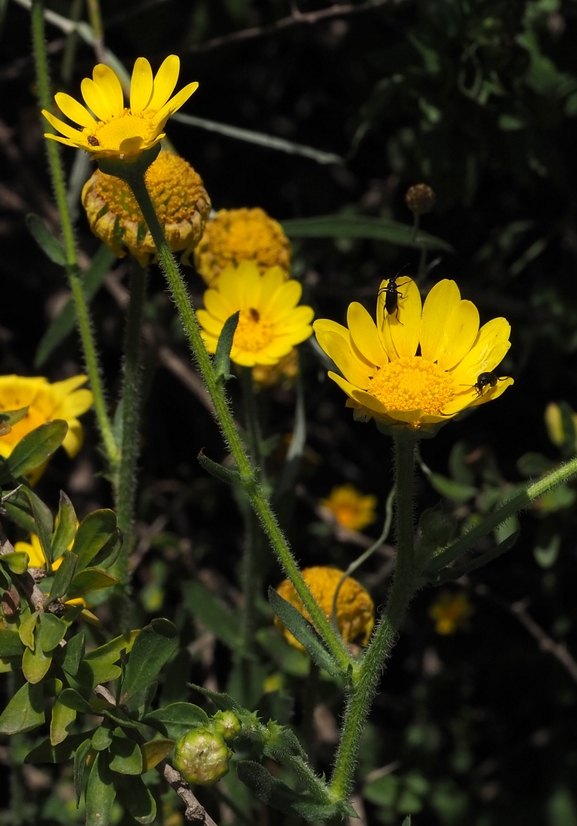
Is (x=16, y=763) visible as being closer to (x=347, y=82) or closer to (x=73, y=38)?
(x=73, y=38)

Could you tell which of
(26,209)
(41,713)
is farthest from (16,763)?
(26,209)

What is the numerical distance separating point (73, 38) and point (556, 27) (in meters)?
1.57

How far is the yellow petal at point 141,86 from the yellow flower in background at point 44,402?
0.78m

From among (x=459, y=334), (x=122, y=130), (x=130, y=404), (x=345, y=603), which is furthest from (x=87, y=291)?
(x=459, y=334)

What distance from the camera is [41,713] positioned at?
171 centimetres

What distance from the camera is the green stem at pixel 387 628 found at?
1.69 meters

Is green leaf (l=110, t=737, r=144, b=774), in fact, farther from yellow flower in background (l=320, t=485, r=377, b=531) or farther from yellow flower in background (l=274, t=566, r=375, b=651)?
yellow flower in background (l=320, t=485, r=377, b=531)

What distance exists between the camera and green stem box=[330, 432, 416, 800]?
169 centimetres

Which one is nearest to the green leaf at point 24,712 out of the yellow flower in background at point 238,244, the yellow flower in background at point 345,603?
the yellow flower in background at point 345,603

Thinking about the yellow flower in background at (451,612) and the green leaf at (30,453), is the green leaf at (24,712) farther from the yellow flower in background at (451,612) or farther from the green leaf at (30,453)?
the yellow flower in background at (451,612)

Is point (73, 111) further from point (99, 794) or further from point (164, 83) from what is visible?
point (99, 794)

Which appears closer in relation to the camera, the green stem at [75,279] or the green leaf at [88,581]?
the green leaf at [88,581]

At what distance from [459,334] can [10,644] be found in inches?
39.4

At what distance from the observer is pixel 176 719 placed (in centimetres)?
180
